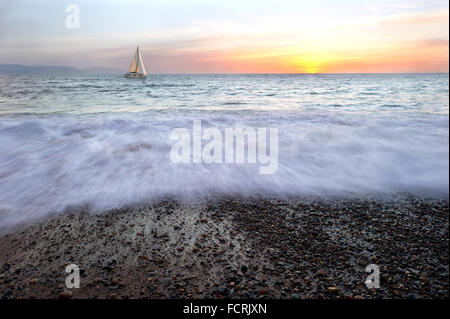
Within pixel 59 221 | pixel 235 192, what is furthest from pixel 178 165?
pixel 59 221

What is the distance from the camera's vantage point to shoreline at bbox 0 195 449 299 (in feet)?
6.42

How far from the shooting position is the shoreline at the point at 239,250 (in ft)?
6.42

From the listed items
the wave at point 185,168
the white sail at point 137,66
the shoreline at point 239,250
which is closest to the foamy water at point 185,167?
the wave at point 185,168

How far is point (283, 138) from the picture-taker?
5.95 m

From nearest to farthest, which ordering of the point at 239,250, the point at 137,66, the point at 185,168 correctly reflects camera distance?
1. the point at 239,250
2. the point at 185,168
3. the point at 137,66

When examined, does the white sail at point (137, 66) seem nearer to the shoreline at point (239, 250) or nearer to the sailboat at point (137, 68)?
the sailboat at point (137, 68)

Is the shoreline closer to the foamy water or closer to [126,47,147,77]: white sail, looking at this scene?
the foamy water

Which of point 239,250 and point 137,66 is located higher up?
point 137,66

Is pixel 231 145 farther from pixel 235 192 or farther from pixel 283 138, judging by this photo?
pixel 235 192

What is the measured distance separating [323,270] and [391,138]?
4220mm

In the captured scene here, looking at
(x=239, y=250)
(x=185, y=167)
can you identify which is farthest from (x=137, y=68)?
(x=239, y=250)

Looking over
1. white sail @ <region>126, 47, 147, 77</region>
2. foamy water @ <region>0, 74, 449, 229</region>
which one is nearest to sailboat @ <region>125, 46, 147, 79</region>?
white sail @ <region>126, 47, 147, 77</region>

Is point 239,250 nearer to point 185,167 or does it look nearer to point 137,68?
point 185,167

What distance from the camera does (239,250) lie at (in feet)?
7.87
